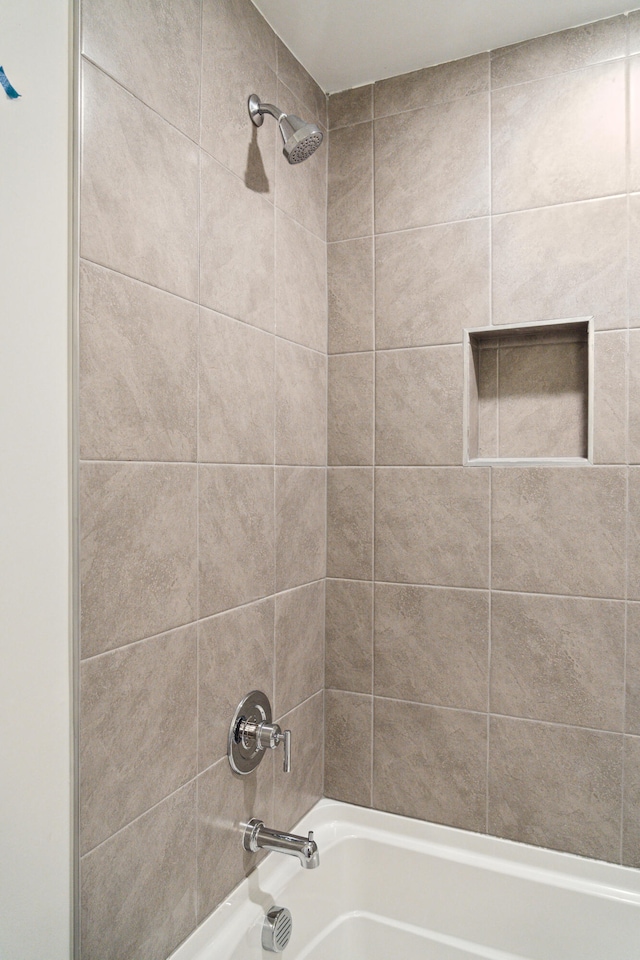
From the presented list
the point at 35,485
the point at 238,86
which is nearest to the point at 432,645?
the point at 35,485

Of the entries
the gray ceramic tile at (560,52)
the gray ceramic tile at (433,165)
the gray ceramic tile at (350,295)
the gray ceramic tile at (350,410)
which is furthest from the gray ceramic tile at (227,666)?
the gray ceramic tile at (560,52)

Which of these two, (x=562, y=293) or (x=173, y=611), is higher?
(x=562, y=293)

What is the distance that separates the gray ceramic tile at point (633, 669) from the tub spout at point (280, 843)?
783 mm

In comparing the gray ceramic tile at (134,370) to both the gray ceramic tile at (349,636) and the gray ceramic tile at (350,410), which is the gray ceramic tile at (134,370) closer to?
the gray ceramic tile at (350,410)

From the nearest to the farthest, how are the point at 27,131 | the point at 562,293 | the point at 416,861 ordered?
the point at 27,131
the point at 562,293
the point at 416,861

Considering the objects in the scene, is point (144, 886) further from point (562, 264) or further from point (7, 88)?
point (562, 264)

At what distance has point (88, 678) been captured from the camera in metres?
0.95

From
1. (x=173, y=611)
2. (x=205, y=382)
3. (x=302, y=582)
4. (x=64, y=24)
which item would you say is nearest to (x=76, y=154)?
(x=64, y=24)

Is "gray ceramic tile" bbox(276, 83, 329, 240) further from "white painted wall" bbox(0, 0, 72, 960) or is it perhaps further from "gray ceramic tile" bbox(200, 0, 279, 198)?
"white painted wall" bbox(0, 0, 72, 960)

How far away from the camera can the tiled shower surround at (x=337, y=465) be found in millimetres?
1029

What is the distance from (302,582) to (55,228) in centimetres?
105

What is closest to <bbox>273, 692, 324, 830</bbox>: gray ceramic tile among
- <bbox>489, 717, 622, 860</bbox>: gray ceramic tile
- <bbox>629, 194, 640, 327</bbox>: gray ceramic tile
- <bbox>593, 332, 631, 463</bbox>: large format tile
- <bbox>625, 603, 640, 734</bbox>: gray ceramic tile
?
<bbox>489, 717, 622, 860</bbox>: gray ceramic tile

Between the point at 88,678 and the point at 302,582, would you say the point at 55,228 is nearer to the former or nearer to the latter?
the point at 88,678

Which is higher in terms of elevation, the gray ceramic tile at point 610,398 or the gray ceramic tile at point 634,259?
the gray ceramic tile at point 634,259
